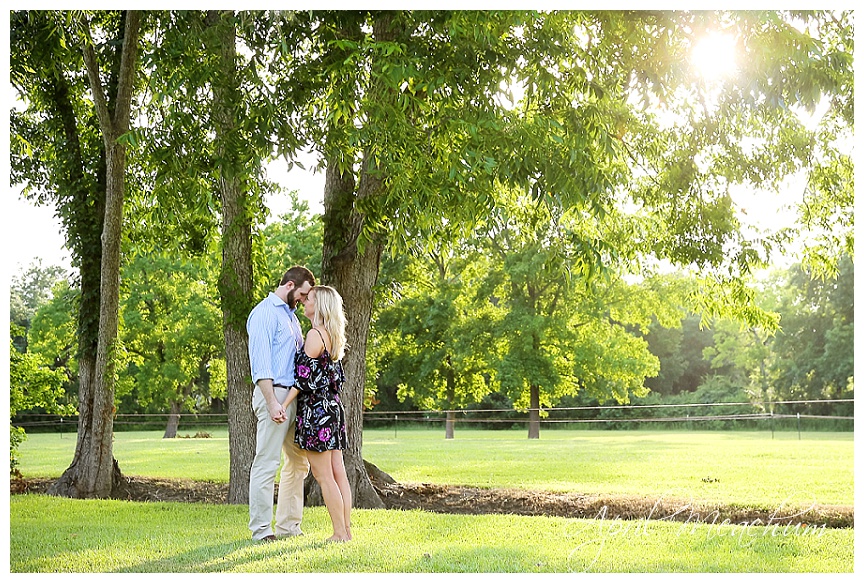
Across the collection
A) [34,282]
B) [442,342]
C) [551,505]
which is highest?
[34,282]

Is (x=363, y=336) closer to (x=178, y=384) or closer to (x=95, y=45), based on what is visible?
(x=95, y=45)

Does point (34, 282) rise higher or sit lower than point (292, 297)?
higher

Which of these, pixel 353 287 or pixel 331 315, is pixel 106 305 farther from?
pixel 331 315

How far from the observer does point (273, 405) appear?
5.30 m

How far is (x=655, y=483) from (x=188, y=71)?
904 centimetres

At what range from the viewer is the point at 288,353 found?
5441mm

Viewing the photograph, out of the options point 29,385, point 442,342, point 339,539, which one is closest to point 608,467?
point 29,385

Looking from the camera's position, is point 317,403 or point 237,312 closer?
point 317,403

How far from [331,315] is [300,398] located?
61 cm

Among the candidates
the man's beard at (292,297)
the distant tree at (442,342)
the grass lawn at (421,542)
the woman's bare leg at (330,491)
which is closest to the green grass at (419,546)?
the grass lawn at (421,542)

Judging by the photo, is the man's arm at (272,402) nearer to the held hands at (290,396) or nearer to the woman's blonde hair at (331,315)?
the held hands at (290,396)

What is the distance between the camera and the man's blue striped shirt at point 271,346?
17.7 ft

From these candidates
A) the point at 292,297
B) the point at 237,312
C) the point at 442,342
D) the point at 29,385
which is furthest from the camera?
the point at 442,342
